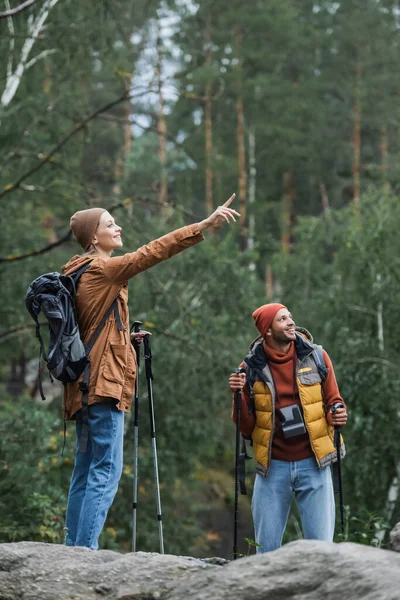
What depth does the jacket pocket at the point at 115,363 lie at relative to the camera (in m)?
4.35

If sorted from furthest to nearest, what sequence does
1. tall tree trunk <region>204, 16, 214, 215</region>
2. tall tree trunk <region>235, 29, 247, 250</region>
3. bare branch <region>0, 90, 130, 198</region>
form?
tall tree trunk <region>235, 29, 247, 250</region> < tall tree trunk <region>204, 16, 214, 215</region> < bare branch <region>0, 90, 130, 198</region>

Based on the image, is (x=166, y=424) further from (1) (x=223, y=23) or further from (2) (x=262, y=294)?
(1) (x=223, y=23)

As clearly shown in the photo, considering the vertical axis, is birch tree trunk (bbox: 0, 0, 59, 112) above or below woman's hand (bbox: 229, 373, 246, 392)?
above

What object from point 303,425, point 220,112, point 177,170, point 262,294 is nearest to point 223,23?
point 220,112

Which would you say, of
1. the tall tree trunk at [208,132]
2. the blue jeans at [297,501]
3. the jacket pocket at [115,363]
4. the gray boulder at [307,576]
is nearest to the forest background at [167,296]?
the tall tree trunk at [208,132]

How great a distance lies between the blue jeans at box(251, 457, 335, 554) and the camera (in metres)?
4.47

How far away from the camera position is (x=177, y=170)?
30.2 m

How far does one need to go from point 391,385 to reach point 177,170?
1837cm

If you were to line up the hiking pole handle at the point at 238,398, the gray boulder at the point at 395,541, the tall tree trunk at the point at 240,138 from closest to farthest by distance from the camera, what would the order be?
the gray boulder at the point at 395,541 < the hiking pole handle at the point at 238,398 < the tall tree trunk at the point at 240,138

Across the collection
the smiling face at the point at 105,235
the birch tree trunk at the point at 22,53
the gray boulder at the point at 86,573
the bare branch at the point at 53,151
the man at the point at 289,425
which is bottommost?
the gray boulder at the point at 86,573

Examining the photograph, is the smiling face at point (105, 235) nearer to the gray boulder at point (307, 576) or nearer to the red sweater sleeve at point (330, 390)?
the red sweater sleeve at point (330, 390)

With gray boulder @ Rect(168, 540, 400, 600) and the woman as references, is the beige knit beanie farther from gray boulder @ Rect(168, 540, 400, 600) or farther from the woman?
gray boulder @ Rect(168, 540, 400, 600)

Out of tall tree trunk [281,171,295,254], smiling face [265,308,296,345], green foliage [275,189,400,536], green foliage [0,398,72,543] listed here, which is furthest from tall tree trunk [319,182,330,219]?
smiling face [265,308,296,345]

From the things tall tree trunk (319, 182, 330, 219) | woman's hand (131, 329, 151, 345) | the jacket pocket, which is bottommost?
the jacket pocket
